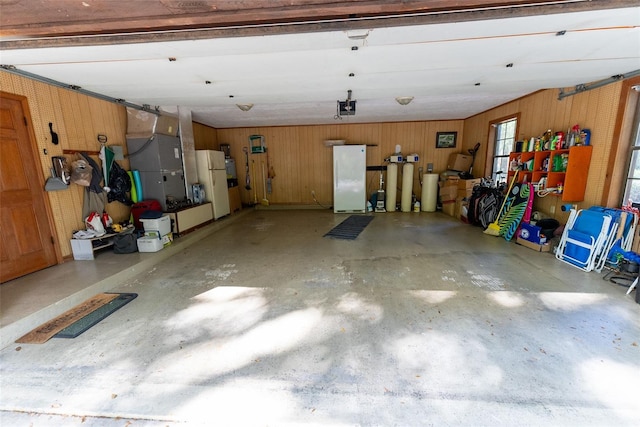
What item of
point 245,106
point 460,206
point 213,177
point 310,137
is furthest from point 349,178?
point 213,177

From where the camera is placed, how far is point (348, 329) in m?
2.19

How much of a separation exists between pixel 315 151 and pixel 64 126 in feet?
17.8

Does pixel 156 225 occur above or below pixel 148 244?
above

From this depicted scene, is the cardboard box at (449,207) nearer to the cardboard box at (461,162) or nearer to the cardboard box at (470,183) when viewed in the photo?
the cardboard box at (470,183)

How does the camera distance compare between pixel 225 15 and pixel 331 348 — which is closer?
pixel 225 15

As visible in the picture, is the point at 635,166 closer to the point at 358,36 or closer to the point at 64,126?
the point at 358,36

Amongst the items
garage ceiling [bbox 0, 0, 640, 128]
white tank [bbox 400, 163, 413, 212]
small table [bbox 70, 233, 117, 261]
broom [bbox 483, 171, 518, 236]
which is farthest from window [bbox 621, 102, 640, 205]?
small table [bbox 70, 233, 117, 261]

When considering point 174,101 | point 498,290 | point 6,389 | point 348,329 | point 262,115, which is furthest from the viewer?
point 262,115

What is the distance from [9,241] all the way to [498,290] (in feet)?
17.8

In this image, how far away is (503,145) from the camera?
5652 millimetres

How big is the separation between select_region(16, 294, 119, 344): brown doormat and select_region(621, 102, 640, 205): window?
6194 millimetres

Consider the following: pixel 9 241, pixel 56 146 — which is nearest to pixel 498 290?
pixel 9 241

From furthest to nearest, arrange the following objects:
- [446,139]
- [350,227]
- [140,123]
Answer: [446,139]
[350,227]
[140,123]

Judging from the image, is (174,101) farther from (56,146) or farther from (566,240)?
(566,240)
